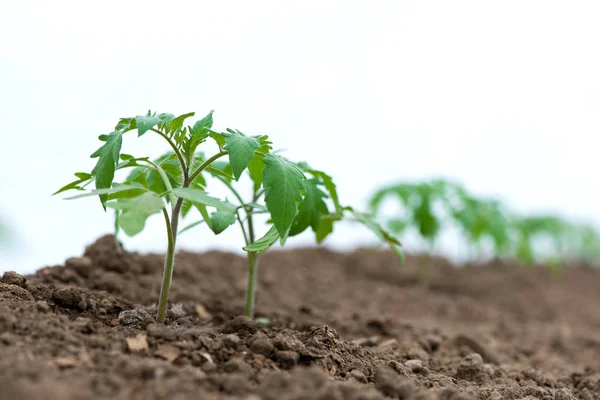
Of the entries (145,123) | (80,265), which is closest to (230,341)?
(145,123)

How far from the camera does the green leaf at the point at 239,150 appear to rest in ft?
5.52

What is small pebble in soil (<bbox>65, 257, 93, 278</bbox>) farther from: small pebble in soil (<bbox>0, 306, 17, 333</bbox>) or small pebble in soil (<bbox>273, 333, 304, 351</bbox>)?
small pebble in soil (<bbox>273, 333, 304, 351</bbox>)

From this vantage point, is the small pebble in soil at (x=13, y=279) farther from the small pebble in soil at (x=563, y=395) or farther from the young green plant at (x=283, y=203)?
the small pebble in soil at (x=563, y=395)

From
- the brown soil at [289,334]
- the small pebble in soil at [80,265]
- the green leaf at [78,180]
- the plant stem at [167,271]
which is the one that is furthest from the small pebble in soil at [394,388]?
the small pebble in soil at [80,265]

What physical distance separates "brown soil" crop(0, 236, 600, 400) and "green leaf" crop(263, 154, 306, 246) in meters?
0.34

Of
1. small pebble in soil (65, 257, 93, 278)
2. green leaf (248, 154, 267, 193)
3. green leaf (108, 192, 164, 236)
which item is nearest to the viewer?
green leaf (108, 192, 164, 236)

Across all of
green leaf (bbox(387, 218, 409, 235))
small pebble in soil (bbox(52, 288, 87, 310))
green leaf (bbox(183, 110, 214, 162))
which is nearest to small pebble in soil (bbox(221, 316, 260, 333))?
small pebble in soil (bbox(52, 288, 87, 310))

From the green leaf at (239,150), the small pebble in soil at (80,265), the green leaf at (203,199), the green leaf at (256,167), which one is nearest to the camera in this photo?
the green leaf at (203,199)

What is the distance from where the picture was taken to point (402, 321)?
3.42 m

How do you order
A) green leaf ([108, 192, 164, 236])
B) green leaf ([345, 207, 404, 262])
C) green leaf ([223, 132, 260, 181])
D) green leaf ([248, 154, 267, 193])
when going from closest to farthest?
1. green leaf ([108, 192, 164, 236])
2. green leaf ([223, 132, 260, 181])
3. green leaf ([248, 154, 267, 193])
4. green leaf ([345, 207, 404, 262])

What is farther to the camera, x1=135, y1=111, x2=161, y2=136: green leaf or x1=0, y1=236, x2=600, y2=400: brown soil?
x1=135, y1=111, x2=161, y2=136: green leaf

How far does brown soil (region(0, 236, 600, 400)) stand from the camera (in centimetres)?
145

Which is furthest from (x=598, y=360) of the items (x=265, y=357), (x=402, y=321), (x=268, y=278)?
(x=265, y=357)

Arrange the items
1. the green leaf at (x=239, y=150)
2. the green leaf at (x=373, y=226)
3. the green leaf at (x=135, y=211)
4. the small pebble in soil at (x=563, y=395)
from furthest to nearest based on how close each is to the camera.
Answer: the green leaf at (x=373, y=226), the small pebble in soil at (x=563, y=395), the green leaf at (x=239, y=150), the green leaf at (x=135, y=211)
